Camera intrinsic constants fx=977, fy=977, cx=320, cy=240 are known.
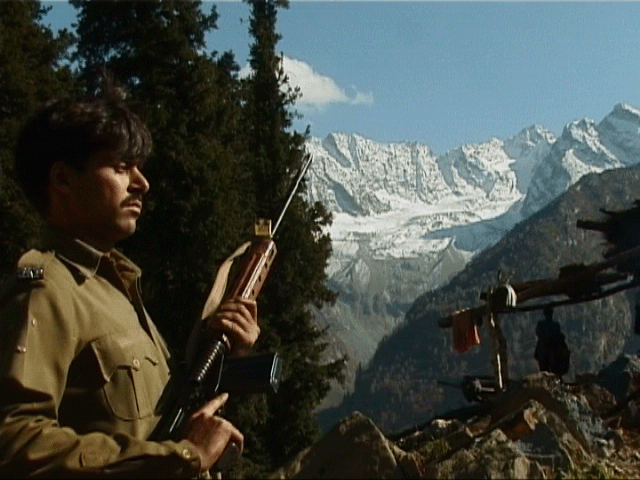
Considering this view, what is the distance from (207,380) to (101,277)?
0.47 m

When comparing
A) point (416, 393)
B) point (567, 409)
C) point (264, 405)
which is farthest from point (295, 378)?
point (416, 393)

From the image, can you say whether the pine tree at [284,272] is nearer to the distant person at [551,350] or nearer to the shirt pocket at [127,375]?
the distant person at [551,350]

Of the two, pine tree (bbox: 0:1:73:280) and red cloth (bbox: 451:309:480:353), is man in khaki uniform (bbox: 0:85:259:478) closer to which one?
red cloth (bbox: 451:309:480:353)

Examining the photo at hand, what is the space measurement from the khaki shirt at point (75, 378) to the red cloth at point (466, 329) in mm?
11473

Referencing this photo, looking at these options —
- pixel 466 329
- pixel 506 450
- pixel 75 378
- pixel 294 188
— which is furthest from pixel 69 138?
pixel 466 329

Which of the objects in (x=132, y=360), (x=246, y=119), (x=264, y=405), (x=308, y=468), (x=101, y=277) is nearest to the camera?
(x=132, y=360)

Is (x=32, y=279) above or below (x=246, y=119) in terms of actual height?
below

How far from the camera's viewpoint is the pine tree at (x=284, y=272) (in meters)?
22.9

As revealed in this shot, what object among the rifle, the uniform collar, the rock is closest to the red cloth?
the rock

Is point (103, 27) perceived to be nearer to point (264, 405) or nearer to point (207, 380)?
point (264, 405)

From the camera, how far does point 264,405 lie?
21.5 metres

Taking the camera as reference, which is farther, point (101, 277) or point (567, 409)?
point (567, 409)

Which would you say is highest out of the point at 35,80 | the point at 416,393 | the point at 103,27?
the point at 103,27

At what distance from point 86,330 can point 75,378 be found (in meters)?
0.14
